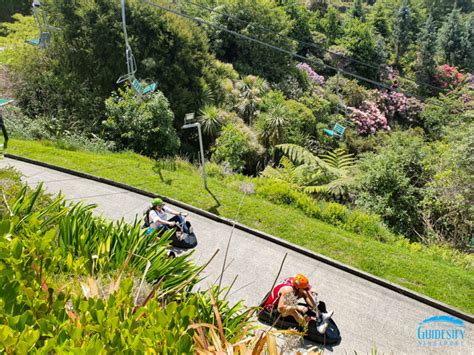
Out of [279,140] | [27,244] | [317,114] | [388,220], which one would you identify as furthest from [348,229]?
[317,114]

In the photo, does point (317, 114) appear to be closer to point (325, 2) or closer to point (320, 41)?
point (320, 41)

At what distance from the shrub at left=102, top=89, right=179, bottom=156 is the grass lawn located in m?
1.13

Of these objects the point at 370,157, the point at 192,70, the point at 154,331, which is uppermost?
the point at 154,331

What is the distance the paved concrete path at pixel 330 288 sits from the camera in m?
6.95

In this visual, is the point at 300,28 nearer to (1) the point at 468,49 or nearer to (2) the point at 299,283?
(1) the point at 468,49

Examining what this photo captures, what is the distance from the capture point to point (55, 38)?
1714 cm

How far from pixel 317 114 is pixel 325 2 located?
82.5 ft

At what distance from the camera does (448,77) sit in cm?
3831

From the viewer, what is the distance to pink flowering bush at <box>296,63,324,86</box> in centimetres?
3105

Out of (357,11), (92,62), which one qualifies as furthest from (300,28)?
(92,62)

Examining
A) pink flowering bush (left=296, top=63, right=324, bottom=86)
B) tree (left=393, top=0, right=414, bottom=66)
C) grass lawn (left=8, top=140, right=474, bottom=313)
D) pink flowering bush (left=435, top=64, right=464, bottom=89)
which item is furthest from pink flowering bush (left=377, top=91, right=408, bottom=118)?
grass lawn (left=8, top=140, right=474, bottom=313)

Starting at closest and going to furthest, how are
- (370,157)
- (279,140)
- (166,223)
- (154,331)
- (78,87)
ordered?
1. (154,331)
2. (166,223)
3. (370,157)
4. (78,87)
5. (279,140)

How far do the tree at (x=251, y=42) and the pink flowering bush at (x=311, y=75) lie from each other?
368cm

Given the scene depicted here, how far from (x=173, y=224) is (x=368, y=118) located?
2393cm
